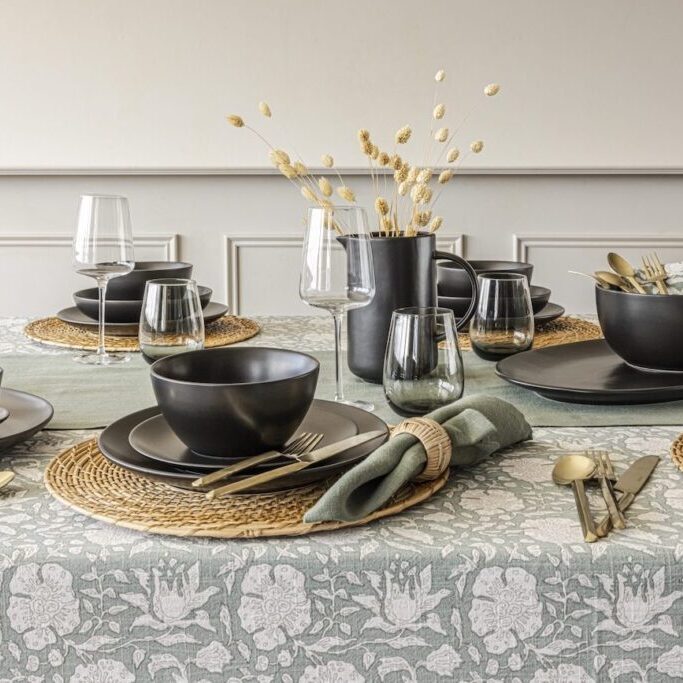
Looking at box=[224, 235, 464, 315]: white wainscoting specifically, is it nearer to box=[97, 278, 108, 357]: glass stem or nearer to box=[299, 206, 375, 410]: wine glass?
box=[97, 278, 108, 357]: glass stem

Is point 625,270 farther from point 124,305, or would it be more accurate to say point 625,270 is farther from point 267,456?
point 124,305

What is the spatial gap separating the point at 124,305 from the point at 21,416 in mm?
643

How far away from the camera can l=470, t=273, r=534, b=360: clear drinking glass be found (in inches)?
57.0

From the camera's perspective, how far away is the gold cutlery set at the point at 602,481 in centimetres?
81

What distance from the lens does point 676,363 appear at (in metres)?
1.29

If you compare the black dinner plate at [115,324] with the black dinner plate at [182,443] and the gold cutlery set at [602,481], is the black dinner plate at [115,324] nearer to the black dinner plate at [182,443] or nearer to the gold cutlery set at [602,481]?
the black dinner plate at [182,443]

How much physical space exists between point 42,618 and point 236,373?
0.35m

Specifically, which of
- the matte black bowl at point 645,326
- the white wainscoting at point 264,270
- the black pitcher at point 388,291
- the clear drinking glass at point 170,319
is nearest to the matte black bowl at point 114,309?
the clear drinking glass at point 170,319

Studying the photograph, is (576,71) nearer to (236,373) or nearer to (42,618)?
(236,373)

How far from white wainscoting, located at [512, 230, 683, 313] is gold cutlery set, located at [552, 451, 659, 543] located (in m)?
2.64

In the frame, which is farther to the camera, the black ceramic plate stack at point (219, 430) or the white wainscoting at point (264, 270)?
the white wainscoting at point (264, 270)

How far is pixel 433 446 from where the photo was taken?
89cm

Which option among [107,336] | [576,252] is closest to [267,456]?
[107,336]

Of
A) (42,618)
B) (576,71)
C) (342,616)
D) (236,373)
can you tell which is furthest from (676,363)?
(576,71)
